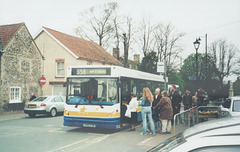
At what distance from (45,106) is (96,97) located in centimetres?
880

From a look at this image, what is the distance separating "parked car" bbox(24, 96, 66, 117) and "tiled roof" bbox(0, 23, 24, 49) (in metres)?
6.97

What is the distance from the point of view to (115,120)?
1062cm

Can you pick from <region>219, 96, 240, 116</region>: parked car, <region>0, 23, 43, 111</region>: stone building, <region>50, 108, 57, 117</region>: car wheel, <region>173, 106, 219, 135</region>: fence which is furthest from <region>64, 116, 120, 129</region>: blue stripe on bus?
<region>0, 23, 43, 111</region>: stone building

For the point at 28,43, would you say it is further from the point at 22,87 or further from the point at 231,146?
the point at 231,146

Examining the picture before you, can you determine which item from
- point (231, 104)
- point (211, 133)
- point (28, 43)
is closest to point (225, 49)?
point (28, 43)

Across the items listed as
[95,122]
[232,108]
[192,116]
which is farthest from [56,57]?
[232,108]

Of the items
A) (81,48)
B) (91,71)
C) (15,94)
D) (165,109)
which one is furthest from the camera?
(81,48)

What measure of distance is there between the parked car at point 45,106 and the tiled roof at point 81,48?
1214 cm

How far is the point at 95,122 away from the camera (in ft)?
35.1

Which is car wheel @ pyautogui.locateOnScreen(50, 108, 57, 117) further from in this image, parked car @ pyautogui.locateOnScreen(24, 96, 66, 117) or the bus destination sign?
the bus destination sign

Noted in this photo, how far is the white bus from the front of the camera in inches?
419

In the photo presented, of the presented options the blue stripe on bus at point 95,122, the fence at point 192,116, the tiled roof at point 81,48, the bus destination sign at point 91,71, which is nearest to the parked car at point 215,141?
the fence at point 192,116

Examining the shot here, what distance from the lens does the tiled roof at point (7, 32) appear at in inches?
908

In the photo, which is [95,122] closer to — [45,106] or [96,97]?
[96,97]
